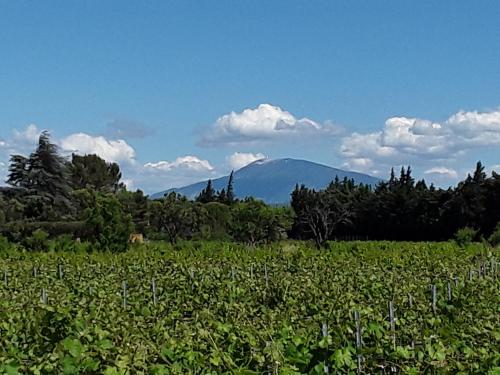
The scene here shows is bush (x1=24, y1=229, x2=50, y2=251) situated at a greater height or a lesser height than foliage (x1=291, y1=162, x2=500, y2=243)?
→ lesser

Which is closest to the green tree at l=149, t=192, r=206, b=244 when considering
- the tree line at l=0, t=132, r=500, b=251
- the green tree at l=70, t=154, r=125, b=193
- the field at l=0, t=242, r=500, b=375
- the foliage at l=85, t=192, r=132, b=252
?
the tree line at l=0, t=132, r=500, b=251

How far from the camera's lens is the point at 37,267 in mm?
14734

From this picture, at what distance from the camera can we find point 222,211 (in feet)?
148

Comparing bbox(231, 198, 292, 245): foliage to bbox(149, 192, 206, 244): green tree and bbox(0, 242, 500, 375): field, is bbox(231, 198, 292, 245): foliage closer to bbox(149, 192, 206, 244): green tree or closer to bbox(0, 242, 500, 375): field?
bbox(149, 192, 206, 244): green tree

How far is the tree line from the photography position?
33562 mm

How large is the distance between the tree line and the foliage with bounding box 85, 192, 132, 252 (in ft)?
0.13

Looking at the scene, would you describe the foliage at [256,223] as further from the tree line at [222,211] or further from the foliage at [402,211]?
the foliage at [402,211]

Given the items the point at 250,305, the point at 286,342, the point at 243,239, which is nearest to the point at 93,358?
the point at 286,342

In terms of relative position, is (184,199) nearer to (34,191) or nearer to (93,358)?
(34,191)

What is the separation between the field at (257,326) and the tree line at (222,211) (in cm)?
1396

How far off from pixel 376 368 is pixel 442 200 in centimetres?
3867

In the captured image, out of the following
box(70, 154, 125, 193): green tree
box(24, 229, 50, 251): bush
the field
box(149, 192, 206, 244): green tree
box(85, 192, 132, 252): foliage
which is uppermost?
box(70, 154, 125, 193): green tree

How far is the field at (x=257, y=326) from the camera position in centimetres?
436

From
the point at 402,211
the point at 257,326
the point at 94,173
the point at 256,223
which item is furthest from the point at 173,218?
the point at 257,326
